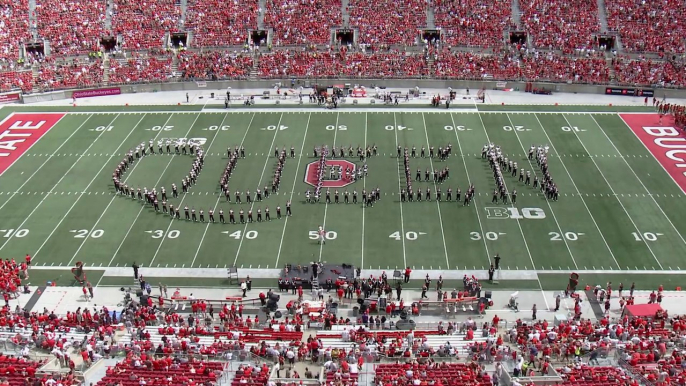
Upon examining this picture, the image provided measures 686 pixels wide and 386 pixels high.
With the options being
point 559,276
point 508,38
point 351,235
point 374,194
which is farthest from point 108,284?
point 508,38

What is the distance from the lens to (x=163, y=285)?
31.8 m

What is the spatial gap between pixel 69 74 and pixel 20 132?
409 inches

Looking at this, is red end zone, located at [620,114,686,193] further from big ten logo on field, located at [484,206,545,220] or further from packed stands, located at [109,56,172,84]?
packed stands, located at [109,56,172,84]

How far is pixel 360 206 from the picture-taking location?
38.1m

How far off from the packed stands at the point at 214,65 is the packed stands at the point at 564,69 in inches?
886

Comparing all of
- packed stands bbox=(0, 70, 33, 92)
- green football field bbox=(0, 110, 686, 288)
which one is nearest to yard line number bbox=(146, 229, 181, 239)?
green football field bbox=(0, 110, 686, 288)

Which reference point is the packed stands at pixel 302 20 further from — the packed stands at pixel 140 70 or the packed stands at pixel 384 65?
the packed stands at pixel 140 70

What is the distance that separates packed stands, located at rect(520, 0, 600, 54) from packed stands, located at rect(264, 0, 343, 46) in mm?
16774

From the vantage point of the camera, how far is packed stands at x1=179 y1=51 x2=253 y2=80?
57.0 metres

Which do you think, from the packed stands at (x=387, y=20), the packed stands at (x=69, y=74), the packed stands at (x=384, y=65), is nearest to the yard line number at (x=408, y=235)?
the packed stands at (x=384, y=65)

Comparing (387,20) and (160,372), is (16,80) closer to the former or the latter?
(387,20)

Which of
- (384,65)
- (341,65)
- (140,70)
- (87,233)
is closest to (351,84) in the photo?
(341,65)

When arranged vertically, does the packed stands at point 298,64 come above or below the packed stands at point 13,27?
below

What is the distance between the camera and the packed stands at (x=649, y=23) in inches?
2299
